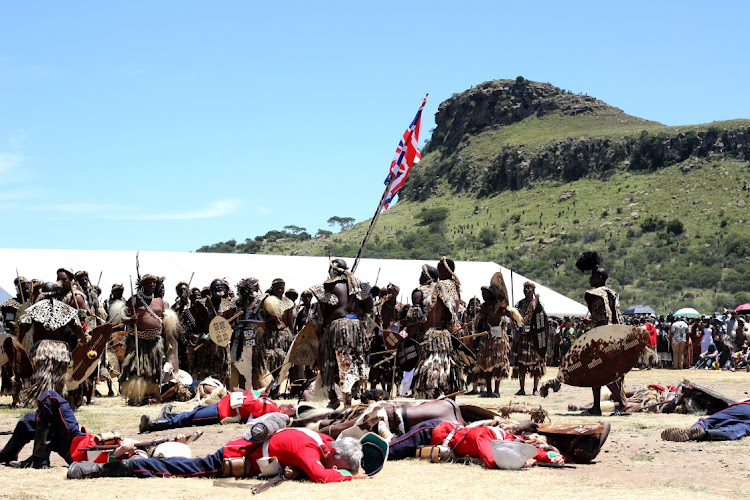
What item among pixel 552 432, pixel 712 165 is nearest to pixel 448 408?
pixel 552 432

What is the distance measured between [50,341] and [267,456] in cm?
564

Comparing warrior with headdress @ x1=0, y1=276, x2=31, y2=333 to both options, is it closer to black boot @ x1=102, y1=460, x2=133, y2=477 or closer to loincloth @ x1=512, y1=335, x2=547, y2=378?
loincloth @ x1=512, y1=335, x2=547, y2=378

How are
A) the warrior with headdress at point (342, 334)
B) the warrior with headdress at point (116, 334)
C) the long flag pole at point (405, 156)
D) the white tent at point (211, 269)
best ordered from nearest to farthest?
the warrior with headdress at point (342, 334)
the warrior with headdress at point (116, 334)
the long flag pole at point (405, 156)
the white tent at point (211, 269)

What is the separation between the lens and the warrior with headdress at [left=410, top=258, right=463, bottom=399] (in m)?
12.2

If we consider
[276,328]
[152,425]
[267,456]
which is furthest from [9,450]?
[276,328]

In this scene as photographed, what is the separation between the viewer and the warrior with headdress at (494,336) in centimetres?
1638

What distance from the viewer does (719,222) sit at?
8206cm

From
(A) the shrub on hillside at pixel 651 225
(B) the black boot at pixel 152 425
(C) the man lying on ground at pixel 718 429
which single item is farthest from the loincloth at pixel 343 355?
(A) the shrub on hillside at pixel 651 225

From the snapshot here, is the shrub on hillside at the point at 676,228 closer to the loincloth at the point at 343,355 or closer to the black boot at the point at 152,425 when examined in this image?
the loincloth at the point at 343,355

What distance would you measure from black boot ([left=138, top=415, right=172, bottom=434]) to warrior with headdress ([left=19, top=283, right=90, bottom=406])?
6.42 ft

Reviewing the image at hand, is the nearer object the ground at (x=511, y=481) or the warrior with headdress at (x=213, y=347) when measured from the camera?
the ground at (x=511, y=481)

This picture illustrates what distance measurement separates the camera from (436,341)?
40.7 feet

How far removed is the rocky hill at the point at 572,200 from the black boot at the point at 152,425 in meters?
59.7

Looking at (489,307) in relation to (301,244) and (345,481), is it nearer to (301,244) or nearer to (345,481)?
(345,481)
